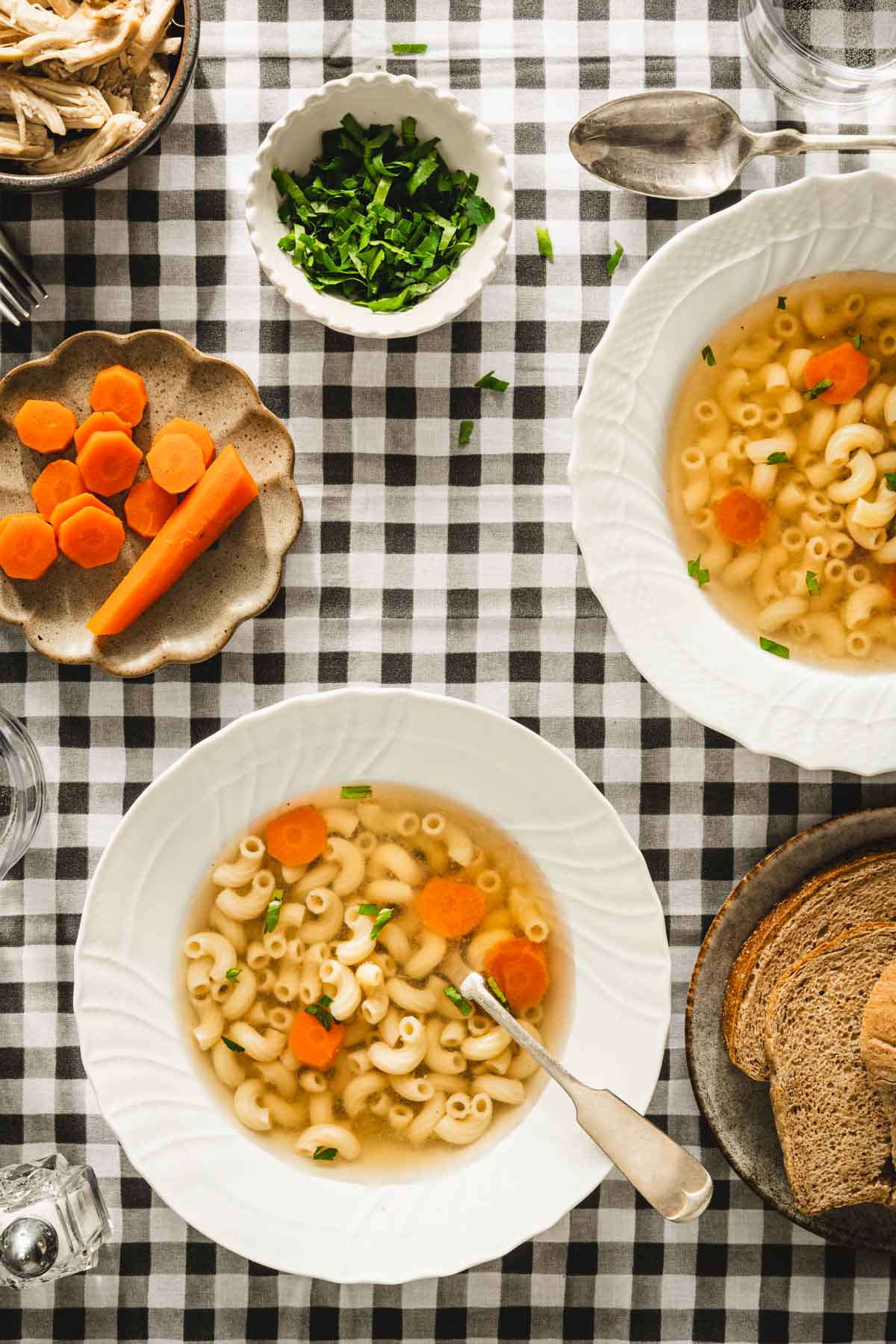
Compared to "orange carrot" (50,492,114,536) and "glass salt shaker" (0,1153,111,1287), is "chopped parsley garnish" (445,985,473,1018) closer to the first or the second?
"glass salt shaker" (0,1153,111,1287)

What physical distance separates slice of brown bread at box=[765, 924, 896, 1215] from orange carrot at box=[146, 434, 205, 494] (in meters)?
1.40

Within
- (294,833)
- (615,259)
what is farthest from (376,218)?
(294,833)

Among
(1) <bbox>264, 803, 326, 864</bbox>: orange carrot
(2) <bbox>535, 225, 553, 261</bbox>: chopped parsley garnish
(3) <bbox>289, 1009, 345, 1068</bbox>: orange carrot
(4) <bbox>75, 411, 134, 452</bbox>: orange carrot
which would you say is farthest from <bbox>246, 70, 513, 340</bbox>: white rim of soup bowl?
(3) <bbox>289, 1009, 345, 1068</bbox>: orange carrot

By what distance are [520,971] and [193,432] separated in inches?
45.6

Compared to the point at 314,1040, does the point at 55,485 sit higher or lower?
higher

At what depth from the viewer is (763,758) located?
2.14 meters

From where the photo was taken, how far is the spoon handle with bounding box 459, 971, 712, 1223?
189cm

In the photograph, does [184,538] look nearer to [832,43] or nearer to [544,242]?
[544,242]

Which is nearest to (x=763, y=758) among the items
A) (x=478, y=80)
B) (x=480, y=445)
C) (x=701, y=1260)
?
(x=480, y=445)

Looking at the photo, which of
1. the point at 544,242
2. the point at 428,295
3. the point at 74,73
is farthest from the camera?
the point at 544,242

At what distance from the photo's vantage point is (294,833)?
2.04 metres

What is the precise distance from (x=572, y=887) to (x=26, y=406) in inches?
51.8

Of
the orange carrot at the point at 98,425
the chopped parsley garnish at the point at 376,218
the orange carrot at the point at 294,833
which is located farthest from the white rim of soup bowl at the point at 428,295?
the orange carrot at the point at 294,833

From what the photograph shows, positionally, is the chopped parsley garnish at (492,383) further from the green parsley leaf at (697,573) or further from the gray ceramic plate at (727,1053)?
the gray ceramic plate at (727,1053)
